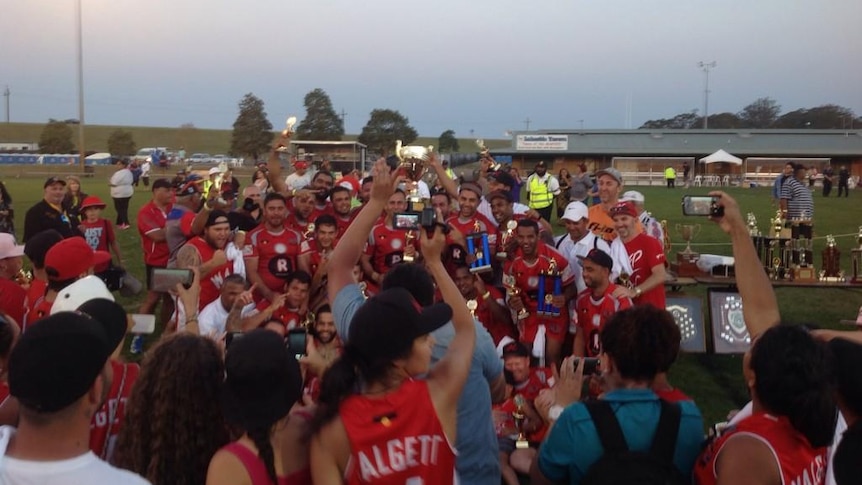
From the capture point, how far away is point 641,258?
6645 mm

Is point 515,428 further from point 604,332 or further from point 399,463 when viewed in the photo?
point 399,463

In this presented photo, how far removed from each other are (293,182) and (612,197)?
7.11 meters

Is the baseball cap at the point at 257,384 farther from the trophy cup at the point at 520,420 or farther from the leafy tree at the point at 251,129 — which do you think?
the leafy tree at the point at 251,129

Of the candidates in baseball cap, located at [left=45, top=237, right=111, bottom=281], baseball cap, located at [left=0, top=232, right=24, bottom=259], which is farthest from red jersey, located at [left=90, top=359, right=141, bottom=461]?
baseball cap, located at [left=0, top=232, right=24, bottom=259]

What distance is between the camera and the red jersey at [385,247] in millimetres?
7879

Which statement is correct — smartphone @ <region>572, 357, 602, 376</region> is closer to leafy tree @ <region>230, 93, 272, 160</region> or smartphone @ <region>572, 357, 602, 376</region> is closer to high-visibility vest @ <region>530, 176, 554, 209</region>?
high-visibility vest @ <region>530, 176, 554, 209</region>

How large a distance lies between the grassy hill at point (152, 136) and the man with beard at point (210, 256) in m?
95.6

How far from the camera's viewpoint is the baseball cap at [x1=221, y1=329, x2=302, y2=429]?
2334mm

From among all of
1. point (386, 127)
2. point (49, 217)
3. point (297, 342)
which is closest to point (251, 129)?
point (386, 127)

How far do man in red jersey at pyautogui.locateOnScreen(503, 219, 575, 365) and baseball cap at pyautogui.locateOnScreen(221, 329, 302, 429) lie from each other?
4.62 meters

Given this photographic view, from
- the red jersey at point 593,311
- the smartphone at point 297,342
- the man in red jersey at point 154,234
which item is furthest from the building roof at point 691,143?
the smartphone at point 297,342

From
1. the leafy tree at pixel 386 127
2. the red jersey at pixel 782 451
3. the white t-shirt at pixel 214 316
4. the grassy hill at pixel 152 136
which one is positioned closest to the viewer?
the red jersey at pixel 782 451

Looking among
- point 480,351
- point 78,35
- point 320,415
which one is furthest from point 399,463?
point 78,35

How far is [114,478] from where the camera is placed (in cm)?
193
